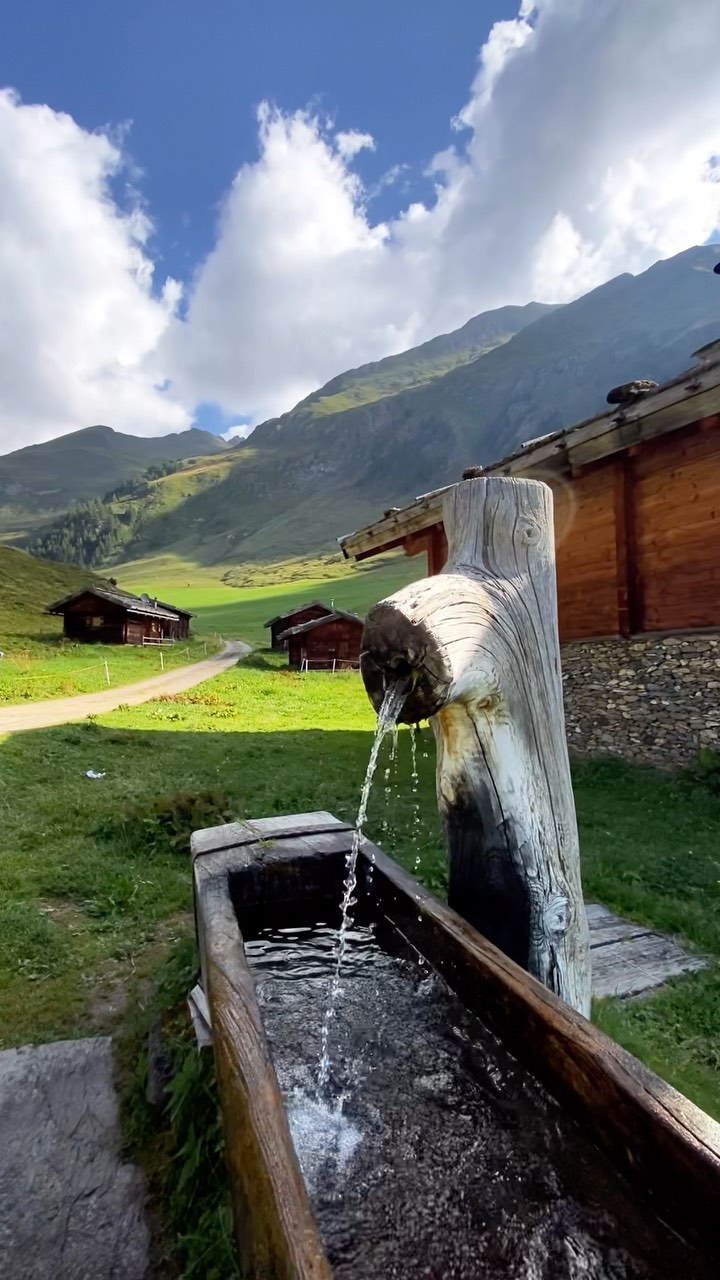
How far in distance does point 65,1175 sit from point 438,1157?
1.53 meters

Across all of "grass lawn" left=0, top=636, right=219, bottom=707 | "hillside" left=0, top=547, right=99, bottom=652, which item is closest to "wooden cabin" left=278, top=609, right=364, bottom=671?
"grass lawn" left=0, top=636, right=219, bottom=707

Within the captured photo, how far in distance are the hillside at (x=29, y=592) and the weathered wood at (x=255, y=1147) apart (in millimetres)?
34664

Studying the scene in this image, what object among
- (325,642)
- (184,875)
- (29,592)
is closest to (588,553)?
(184,875)

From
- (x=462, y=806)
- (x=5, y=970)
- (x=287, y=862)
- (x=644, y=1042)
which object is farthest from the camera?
(x=5, y=970)

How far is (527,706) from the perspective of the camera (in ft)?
6.68

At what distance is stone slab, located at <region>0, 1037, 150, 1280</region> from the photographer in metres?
2.01

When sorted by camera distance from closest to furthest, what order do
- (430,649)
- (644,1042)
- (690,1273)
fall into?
(690,1273)
(430,649)
(644,1042)

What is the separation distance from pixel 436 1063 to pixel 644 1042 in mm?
1322

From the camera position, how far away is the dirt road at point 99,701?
48.9 ft

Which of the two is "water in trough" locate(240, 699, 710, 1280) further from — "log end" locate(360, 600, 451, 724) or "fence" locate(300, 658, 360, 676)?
"fence" locate(300, 658, 360, 676)

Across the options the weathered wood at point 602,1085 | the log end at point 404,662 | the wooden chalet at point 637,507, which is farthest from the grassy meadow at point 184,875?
Answer: the wooden chalet at point 637,507

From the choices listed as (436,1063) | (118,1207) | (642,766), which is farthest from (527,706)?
(642,766)

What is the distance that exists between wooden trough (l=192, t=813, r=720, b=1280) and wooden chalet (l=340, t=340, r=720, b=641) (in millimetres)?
5581

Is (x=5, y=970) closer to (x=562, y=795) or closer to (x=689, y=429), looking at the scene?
(x=562, y=795)
